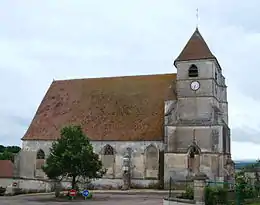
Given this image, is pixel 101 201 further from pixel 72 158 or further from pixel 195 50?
pixel 195 50

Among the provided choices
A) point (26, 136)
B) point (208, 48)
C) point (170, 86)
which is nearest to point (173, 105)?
point (170, 86)

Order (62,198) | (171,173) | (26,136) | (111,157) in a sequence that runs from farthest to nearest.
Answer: (26,136)
(111,157)
(171,173)
(62,198)

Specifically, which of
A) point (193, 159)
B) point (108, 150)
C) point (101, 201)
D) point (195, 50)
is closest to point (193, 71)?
point (195, 50)

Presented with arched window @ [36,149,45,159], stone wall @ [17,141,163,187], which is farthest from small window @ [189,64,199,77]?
Answer: arched window @ [36,149,45,159]

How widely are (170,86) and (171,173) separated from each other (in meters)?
9.12

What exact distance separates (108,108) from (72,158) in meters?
12.5

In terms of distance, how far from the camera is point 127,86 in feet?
147

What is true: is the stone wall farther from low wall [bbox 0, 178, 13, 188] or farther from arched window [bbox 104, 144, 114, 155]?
low wall [bbox 0, 178, 13, 188]

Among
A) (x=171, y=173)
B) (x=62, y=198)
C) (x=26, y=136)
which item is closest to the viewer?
(x=62, y=198)

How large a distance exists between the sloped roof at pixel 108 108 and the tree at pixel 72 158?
8517mm

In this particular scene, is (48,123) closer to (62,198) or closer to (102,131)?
(102,131)

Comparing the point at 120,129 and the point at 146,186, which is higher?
the point at 120,129

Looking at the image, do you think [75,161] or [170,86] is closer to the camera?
[75,161]

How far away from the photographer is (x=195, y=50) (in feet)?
134
